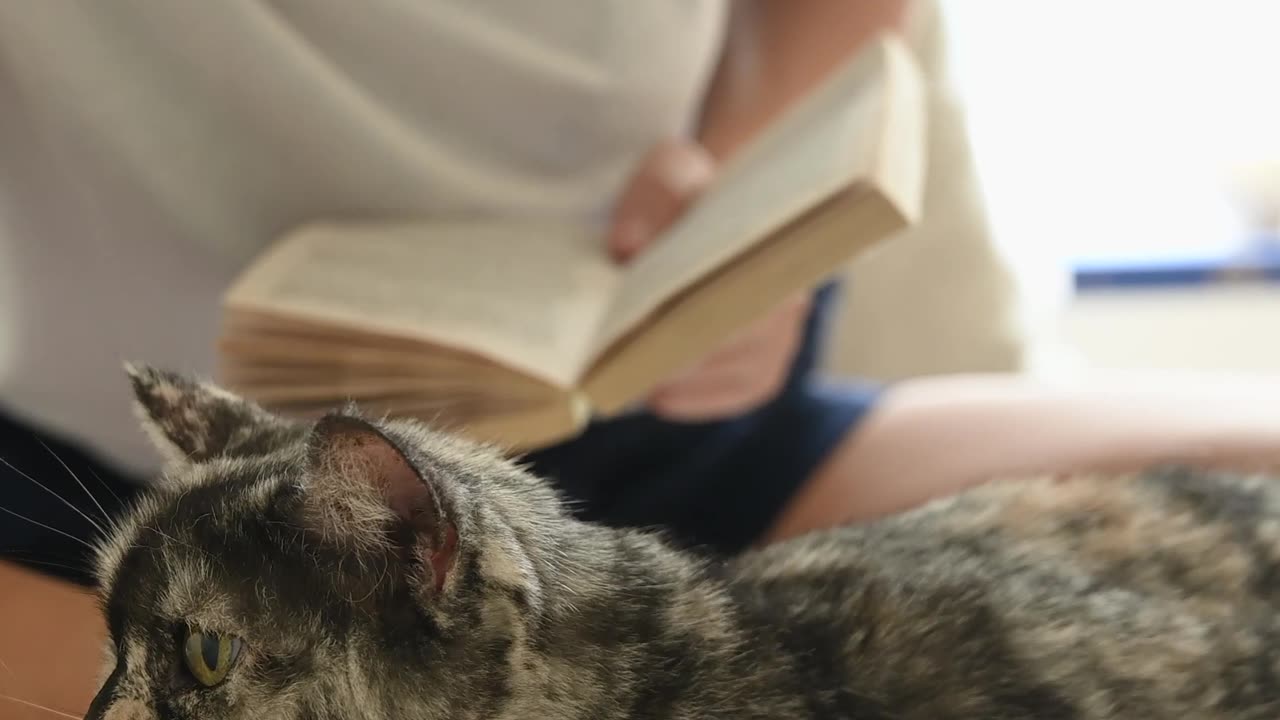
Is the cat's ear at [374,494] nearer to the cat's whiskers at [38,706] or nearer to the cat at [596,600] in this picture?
the cat at [596,600]

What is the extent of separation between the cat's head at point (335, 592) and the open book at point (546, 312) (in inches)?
6.4

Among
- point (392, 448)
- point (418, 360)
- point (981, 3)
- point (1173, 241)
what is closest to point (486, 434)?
point (418, 360)

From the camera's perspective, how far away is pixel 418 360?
626 millimetres

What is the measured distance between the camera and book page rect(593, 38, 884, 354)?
601mm

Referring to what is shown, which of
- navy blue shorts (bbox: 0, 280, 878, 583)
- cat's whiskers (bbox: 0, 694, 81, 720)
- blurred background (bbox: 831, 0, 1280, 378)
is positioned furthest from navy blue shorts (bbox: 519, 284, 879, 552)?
blurred background (bbox: 831, 0, 1280, 378)

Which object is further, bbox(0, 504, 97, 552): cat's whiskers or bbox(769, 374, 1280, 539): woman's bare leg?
bbox(769, 374, 1280, 539): woman's bare leg

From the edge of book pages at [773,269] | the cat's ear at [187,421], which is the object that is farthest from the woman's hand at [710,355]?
the cat's ear at [187,421]

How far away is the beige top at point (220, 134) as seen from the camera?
26.8 inches

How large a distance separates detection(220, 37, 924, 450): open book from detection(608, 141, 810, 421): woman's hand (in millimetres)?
160

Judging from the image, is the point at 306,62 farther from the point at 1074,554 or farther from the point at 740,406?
the point at 1074,554

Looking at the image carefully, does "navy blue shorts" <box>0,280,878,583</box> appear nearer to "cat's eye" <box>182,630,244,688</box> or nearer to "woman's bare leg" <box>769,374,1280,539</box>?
"woman's bare leg" <box>769,374,1280,539</box>

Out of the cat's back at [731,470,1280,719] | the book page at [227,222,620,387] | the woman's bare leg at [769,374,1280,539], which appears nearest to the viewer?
the cat's back at [731,470,1280,719]

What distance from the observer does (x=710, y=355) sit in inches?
36.0

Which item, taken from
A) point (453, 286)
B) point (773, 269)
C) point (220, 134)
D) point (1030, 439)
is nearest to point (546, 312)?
point (453, 286)
